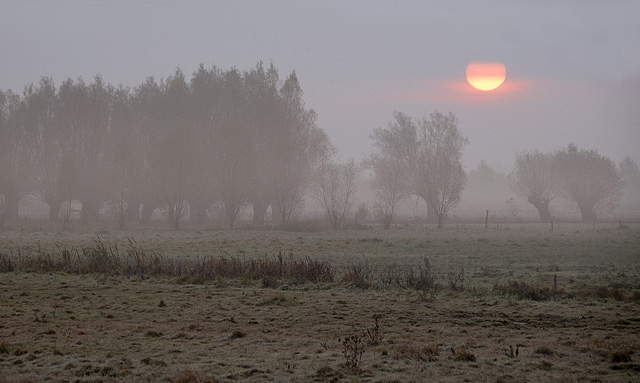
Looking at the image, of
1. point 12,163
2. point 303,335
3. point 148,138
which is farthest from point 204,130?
point 303,335

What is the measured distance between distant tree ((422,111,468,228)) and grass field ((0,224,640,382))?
30306mm

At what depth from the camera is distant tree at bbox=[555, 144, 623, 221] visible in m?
65.6

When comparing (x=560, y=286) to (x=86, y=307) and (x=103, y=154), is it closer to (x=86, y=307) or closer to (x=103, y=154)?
(x=86, y=307)

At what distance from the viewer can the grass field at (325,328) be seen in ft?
28.1

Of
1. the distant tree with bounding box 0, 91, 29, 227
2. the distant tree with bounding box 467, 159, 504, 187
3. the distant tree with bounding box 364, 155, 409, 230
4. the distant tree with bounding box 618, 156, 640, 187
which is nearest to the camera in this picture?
the distant tree with bounding box 0, 91, 29, 227

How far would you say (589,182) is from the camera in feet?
217

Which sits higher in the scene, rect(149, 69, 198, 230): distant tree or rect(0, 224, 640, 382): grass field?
rect(149, 69, 198, 230): distant tree

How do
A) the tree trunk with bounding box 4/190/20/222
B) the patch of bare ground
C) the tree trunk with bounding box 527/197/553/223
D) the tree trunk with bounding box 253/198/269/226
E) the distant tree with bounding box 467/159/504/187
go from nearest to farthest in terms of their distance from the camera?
the patch of bare ground < the tree trunk with bounding box 4/190/20/222 < the tree trunk with bounding box 253/198/269/226 < the tree trunk with bounding box 527/197/553/223 < the distant tree with bounding box 467/159/504/187

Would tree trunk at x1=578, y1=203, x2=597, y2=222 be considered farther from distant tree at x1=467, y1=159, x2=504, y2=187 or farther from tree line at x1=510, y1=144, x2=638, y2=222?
distant tree at x1=467, y1=159, x2=504, y2=187

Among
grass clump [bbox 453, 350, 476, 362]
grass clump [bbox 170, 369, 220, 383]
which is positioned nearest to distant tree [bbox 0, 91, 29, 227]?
grass clump [bbox 170, 369, 220, 383]

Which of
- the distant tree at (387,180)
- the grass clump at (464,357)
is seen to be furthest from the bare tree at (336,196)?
the grass clump at (464,357)

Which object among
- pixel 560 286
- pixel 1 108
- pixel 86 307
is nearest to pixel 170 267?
pixel 86 307

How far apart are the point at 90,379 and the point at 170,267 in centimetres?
1106

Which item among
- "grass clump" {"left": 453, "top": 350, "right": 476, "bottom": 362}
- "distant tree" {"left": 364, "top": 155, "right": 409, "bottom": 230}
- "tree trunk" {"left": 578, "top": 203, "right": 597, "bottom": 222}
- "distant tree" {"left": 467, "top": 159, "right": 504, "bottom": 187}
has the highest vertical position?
"distant tree" {"left": 467, "top": 159, "right": 504, "bottom": 187}
